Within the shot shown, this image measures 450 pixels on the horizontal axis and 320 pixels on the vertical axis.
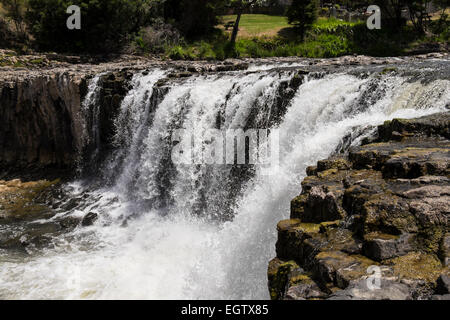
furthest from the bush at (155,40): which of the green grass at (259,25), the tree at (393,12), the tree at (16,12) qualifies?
the tree at (393,12)

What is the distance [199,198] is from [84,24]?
666 inches

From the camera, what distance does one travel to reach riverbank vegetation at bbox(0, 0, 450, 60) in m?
21.3

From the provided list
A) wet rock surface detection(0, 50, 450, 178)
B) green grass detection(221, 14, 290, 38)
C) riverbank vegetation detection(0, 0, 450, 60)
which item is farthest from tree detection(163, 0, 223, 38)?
wet rock surface detection(0, 50, 450, 178)

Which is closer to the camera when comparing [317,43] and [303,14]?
[317,43]

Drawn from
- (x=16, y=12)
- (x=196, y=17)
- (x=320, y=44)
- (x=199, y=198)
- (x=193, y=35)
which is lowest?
(x=199, y=198)

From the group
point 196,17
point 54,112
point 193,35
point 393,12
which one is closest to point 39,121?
point 54,112

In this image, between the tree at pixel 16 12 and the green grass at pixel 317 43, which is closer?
the green grass at pixel 317 43

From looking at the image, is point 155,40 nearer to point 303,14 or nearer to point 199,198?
point 303,14

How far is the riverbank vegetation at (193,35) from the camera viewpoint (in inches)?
840

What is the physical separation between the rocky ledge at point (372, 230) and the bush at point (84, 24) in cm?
2026

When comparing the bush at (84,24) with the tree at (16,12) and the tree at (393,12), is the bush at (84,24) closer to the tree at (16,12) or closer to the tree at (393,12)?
the tree at (16,12)

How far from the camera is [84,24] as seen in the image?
2153 cm

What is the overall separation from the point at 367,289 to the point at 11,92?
48.3ft
